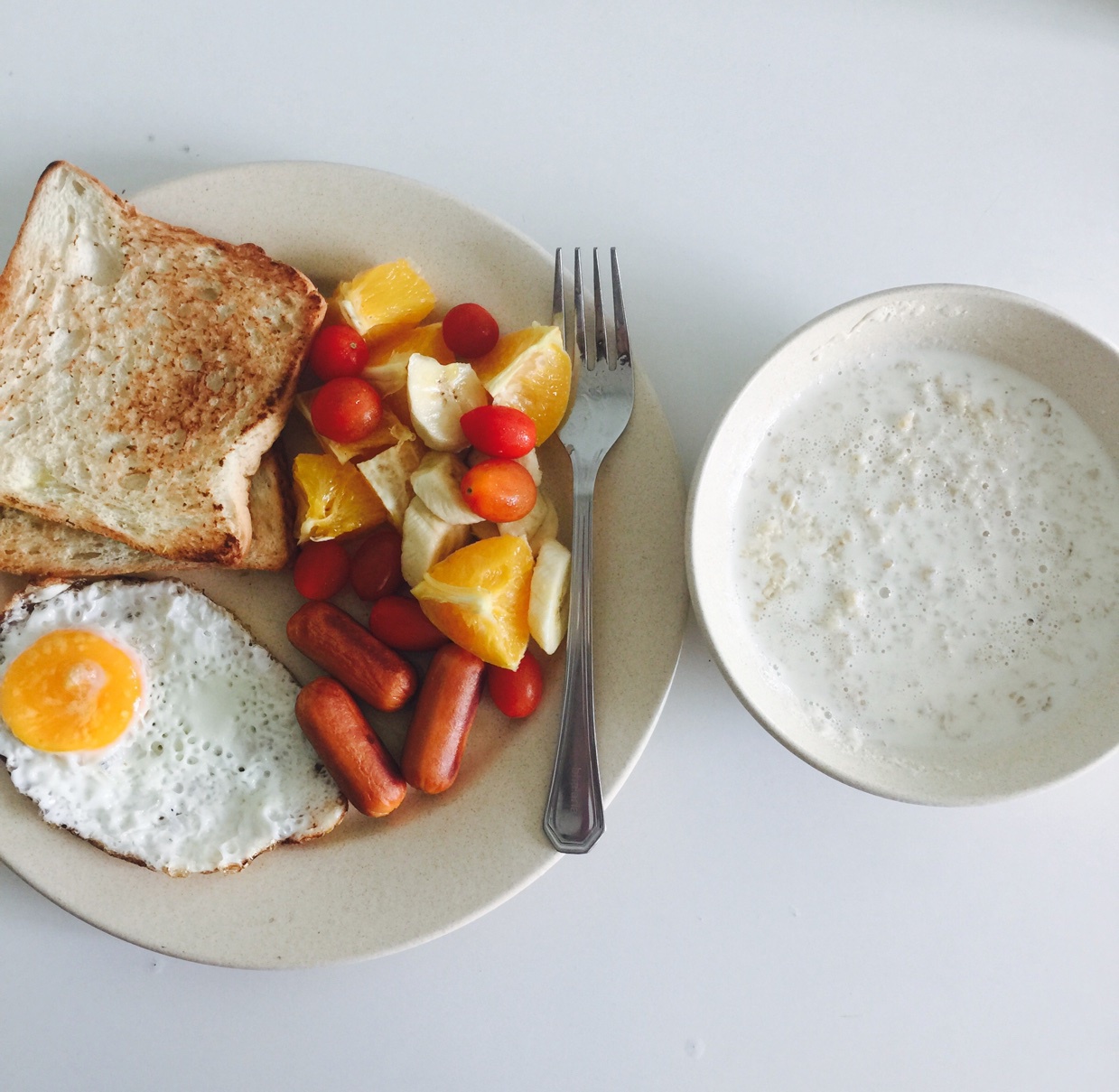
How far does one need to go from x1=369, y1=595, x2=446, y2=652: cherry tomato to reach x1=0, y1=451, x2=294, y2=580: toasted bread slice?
232 mm

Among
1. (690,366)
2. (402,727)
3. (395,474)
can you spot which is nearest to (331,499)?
(395,474)

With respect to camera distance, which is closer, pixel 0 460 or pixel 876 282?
pixel 0 460

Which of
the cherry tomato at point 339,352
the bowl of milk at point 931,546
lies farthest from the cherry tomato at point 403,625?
the bowl of milk at point 931,546

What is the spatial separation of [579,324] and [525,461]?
0.98 feet

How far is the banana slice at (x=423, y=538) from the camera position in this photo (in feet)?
5.31

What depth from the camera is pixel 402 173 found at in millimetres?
1869

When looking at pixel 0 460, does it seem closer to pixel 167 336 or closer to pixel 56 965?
pixel 167 336

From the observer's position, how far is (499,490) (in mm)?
1557

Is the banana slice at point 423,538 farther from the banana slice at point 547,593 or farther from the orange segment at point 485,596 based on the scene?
the banana slice at point 547,593

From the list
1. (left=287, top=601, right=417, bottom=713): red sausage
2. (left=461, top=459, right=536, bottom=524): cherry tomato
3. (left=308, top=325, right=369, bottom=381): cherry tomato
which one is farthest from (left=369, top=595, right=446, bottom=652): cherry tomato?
(left=308, top=325, right=369, bottom=381): cherry tomato

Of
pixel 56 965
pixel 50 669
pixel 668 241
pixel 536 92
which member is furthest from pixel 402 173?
pixel 56 965

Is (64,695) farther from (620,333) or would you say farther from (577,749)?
(620,333)

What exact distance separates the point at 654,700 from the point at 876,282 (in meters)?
1.04

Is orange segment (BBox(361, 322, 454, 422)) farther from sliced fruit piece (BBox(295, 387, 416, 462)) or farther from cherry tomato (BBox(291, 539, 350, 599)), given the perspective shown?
cherry tomato (BBox(291, 539, 350, 599))
